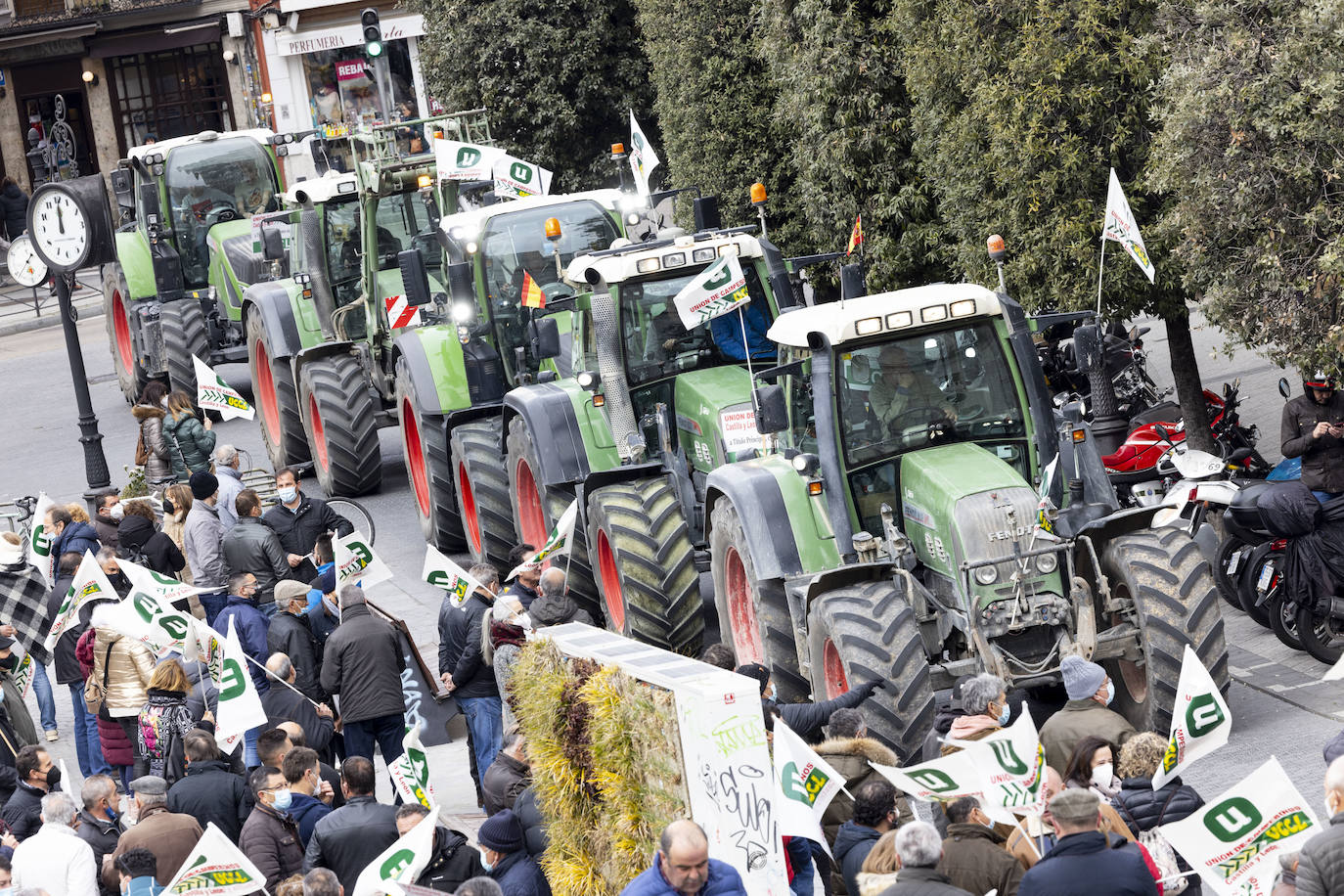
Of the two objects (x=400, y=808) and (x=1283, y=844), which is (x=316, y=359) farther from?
(x=1283, y=844)

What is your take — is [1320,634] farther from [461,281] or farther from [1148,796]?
[461,281]

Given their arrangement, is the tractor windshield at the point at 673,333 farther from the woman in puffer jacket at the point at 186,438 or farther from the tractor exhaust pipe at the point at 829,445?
the woman in puffer jacket at the point at 186,438

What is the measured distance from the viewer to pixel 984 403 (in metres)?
11.0

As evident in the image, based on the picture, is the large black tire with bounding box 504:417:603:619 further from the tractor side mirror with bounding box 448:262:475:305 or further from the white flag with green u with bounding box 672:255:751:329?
the white flag with green u with bounding box 672:255:751:329

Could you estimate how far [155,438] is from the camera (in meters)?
17.2

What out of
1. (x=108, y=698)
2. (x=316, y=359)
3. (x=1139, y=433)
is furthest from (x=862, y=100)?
(x=108, y=698)

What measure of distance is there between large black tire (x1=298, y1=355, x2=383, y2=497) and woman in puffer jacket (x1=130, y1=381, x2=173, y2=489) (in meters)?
1.46

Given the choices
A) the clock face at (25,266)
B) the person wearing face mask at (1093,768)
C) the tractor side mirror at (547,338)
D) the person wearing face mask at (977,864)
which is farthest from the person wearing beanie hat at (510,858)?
the clock face at (25,266)

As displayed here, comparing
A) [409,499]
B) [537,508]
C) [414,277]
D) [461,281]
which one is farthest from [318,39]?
[537,508]

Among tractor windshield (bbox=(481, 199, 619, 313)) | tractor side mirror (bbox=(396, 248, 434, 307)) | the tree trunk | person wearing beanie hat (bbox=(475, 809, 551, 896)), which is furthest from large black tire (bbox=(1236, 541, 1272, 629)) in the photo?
tractor side mirror (bbox=(396, 248, 434, 307))

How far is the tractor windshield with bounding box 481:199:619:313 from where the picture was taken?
15594 millimetres

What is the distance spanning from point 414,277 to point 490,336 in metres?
0.80

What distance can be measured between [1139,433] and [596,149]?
12.3 meters

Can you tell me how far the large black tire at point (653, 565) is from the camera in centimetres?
1262
